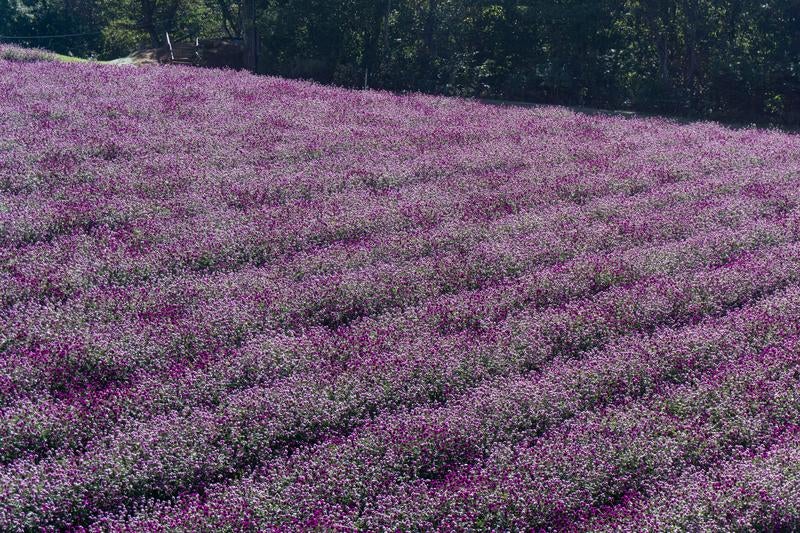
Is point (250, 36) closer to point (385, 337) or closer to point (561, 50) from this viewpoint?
point (561, 50)

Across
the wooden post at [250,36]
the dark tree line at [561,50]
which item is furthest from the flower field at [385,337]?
the wooden post at [250,36]

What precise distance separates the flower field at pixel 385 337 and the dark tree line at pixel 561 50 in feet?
36.6

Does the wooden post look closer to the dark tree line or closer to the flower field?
the dark tree line

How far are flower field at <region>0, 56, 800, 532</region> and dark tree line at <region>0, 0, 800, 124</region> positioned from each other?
11.1m

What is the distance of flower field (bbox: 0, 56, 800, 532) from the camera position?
507 centimetres

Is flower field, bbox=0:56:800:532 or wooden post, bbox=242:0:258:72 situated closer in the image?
flower field, bbox=0:56:800:532

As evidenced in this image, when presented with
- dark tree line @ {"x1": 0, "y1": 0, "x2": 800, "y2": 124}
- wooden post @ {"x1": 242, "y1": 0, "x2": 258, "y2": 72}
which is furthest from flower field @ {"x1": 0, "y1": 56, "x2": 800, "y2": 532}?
wooden post @ {"x1": 242, "y1": 0, "x2": 258, "y2": 72}

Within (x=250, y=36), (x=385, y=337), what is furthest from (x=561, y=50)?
(x=385, y=337)

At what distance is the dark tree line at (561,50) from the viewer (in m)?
22.7

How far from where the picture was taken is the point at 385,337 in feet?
23.2

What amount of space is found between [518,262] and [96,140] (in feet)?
25.9

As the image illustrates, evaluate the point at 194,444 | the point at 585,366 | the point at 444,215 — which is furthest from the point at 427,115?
the point at 194,444

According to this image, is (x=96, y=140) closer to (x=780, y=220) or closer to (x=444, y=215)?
(x=444, y=215)

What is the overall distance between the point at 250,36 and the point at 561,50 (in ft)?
39.3
